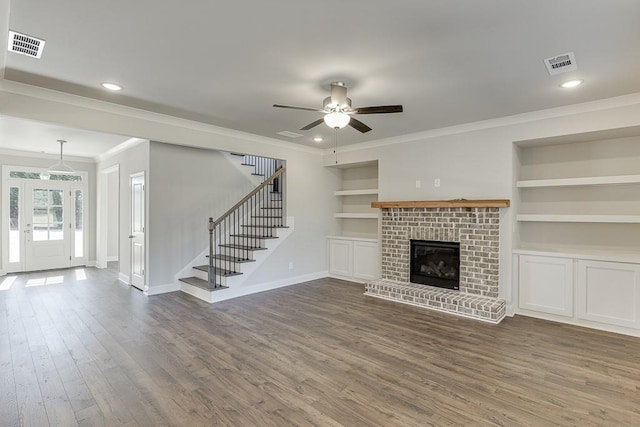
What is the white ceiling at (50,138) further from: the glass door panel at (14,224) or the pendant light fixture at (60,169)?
the glass door panel at (14,224)

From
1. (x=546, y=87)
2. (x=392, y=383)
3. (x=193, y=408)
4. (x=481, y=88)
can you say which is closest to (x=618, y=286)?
(x=546, y=87)

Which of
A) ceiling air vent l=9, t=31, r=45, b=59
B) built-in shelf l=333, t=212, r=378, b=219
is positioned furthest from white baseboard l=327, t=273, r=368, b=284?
ceiling air vent l=9, t=31, r=45, b=59

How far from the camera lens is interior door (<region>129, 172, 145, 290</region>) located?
5.73 meters

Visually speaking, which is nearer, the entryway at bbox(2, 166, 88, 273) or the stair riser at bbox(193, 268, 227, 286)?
the stair riser at bbox(193, 268, 227, 286)

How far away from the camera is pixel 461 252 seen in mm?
4953

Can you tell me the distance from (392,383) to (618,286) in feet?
10.7

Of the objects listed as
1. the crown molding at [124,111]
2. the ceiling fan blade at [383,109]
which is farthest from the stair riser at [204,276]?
the ceiling fan blade at [383,109]

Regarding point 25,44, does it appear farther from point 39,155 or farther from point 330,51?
point 39,155

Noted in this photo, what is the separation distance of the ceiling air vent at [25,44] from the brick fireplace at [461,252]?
484 cm

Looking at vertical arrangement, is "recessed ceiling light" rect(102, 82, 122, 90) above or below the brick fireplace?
above

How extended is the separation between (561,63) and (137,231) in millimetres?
6650

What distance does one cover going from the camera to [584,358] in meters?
3.23

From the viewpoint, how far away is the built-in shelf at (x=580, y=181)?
12.9 feet

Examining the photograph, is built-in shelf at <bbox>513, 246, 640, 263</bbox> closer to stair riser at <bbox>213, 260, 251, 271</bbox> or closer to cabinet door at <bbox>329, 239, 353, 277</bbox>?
cabinet door at <bbox>329, 239, 353, 277</bbox>
